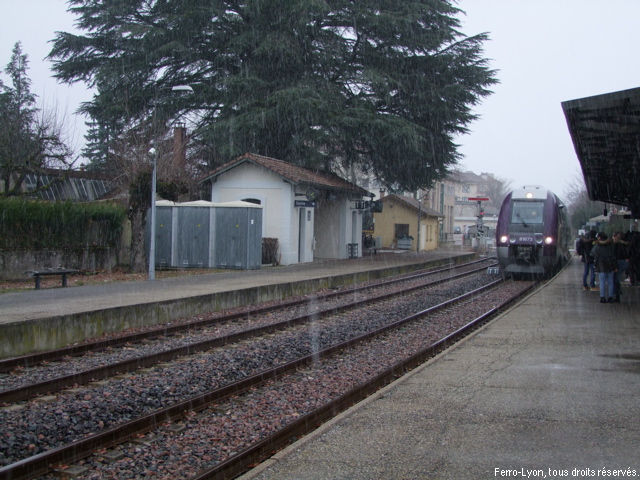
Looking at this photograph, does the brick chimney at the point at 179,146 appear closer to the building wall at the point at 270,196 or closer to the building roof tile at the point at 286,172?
the building roof tile at the point at 286,172

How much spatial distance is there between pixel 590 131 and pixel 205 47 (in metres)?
22.2

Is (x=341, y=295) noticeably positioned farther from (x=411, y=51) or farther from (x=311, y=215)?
(x=411, y=51)

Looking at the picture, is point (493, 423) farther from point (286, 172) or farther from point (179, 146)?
point (179, 146)

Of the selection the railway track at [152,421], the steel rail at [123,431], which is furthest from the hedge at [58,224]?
the steel rail at [123,431]

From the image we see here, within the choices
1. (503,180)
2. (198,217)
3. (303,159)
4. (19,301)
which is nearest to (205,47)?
(303,159)

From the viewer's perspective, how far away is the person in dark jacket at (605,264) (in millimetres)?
14948

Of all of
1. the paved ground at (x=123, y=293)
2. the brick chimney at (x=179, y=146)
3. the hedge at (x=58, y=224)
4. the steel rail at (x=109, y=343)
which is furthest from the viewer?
the brick chimney at (x=179, y=146)

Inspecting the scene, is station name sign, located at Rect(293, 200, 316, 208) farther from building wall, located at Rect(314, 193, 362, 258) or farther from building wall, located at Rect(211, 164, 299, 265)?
building wall, located at Rect(314, 193, 362, 258)

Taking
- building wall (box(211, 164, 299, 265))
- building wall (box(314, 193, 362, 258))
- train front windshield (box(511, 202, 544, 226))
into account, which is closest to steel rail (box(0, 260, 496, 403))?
train front windshield (box(511, 202, 544, 226))

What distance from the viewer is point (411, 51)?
32.6 meters

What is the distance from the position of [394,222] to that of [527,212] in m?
27.2

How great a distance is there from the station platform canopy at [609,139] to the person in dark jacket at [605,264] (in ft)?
7.16

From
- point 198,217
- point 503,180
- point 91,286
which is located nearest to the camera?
point 91,286

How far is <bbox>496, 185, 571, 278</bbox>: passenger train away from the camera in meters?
22.8
